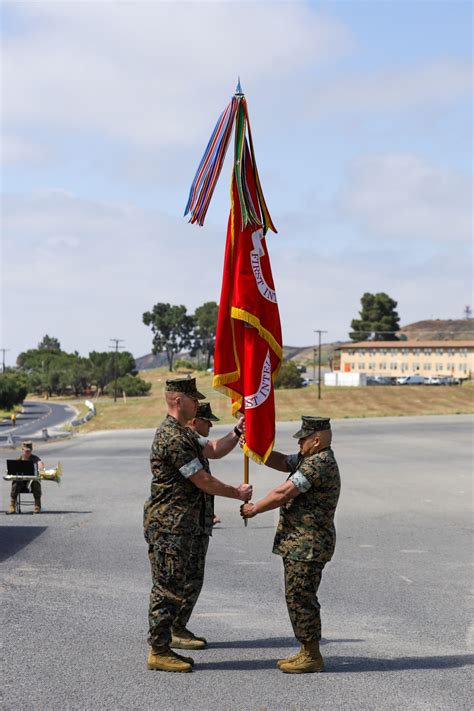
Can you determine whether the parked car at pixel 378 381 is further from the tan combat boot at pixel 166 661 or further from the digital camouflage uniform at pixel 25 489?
the tan combat boot at pixel 166 661

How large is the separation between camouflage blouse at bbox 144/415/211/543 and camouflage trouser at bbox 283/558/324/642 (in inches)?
34.6

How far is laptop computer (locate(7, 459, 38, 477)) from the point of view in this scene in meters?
16.5

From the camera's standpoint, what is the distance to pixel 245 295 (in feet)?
25.3

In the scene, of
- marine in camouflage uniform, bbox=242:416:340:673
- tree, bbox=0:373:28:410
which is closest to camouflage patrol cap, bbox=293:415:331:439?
marine in camouflage uniform, bbox=242:416:340:673

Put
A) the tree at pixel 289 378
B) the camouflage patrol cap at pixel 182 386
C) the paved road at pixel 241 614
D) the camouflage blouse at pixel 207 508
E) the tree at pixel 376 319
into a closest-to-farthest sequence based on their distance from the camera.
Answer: the paved road at pixel 241 614
the camouflage patrol cap at pixel 182 386
the camouflage blouse at pixel 207 508
the tree at pixel 289 378
the tree at pixel 376 319

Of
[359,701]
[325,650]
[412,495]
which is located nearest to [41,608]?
[325,650]

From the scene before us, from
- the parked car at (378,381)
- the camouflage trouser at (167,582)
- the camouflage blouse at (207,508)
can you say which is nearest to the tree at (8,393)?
the parked car at (378,381)

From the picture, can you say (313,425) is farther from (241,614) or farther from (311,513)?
(241,614)

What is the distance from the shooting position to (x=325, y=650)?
23.9 ft

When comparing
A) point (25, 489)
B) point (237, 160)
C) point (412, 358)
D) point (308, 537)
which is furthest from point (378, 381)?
point (308, 537)

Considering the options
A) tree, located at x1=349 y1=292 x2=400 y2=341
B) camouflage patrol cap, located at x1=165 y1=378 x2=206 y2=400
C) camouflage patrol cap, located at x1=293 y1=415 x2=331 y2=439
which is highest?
tree, located at x1=349 y1=292 x2=400 y2=341

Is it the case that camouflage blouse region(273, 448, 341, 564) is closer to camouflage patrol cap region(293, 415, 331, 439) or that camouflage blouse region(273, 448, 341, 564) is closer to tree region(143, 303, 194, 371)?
camouflage patrol cap region(293, 415, 331, 439)

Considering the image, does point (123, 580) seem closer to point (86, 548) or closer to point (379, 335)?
point (86, 548)

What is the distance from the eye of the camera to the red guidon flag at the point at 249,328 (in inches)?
301
